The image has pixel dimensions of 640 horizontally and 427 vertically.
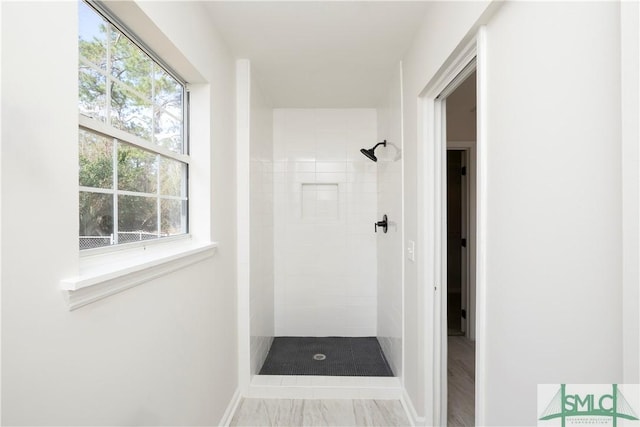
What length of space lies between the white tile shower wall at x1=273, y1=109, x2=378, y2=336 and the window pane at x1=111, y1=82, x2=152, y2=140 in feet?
6.34

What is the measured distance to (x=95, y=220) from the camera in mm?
1027

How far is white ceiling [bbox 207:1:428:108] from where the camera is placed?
1.64 m

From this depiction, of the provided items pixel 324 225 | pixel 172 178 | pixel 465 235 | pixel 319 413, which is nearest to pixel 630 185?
pixel 172 178

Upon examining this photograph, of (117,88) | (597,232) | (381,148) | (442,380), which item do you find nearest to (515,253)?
(597,232)

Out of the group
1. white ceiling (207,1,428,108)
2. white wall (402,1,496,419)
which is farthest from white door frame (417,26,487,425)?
white ceiling (207,1,428,108)

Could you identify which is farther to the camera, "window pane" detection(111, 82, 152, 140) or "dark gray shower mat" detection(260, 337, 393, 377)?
"dark gray shower mat" detection(260, 337, 393, 377)

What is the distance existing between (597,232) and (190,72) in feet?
5.68

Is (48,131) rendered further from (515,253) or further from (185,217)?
(515,253)

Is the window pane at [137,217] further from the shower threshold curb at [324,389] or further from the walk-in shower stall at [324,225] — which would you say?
the walk-in shower stall at [324,225]

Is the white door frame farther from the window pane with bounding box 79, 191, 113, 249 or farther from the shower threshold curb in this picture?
the window pane with bounding box 79, 191, 113, 249

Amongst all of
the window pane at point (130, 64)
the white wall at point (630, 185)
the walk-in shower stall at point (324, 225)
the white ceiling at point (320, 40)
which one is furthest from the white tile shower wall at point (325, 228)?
the white wall at point (630, 185)

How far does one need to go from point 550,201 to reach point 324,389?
6.64 ft

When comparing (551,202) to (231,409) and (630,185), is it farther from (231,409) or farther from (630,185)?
(231,409)

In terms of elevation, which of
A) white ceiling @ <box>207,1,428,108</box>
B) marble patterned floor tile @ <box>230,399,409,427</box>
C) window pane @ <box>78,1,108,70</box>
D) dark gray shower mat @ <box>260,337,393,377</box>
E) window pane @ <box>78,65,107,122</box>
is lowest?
marble patterned floor tile @ <box>230,399,409,427</box>
